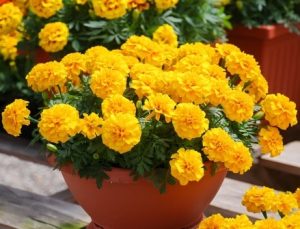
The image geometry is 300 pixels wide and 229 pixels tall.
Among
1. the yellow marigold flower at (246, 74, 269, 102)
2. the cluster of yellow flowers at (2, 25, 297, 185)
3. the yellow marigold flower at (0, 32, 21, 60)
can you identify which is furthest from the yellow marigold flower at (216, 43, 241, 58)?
the yellow marigold flower at (0, 32, 21, 60)

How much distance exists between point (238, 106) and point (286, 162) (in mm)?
1199

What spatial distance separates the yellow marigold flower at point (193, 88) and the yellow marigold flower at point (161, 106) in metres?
0.06

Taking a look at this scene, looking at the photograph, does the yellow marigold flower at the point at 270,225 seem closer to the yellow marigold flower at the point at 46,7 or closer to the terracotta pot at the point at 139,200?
the terracotta pot at the point at 139,200

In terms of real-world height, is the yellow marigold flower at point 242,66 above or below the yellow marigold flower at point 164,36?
above

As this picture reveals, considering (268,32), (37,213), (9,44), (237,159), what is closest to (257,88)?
(237,159)

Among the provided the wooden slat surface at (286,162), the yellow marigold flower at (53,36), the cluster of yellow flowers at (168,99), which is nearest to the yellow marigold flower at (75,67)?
the cluster of yellow flowers at (168,99)

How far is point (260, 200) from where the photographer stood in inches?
72.1

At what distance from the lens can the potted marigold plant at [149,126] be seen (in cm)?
181

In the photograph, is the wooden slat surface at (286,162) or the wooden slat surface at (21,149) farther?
the wooden slat surface at (21,149)

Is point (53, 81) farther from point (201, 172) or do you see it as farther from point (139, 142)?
point (201, 172)

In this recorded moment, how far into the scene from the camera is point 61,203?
252 cm

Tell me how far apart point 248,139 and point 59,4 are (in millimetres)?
1309

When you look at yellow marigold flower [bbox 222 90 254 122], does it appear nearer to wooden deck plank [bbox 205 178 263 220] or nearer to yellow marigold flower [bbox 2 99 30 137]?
yellow marigold flower [bbox 2 99 30 137]

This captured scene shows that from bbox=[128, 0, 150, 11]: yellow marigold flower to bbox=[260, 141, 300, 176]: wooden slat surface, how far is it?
0.80 m
